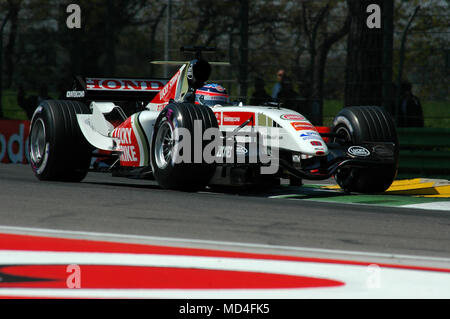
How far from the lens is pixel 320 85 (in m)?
13.4

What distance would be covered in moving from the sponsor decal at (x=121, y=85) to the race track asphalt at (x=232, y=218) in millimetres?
1840

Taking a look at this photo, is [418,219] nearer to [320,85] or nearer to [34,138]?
[34,138]

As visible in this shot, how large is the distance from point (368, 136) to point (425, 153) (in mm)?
4135

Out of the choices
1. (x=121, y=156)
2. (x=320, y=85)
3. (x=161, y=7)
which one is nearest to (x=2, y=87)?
(x=161, y=7)

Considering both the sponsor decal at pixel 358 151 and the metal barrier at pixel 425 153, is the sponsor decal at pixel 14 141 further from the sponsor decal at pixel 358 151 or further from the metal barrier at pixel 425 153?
the sponsor decal at pixel 358 151

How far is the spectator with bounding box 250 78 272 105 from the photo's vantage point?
1280cm

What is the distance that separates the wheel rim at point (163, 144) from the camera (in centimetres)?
830

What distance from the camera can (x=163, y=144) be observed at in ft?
27.6

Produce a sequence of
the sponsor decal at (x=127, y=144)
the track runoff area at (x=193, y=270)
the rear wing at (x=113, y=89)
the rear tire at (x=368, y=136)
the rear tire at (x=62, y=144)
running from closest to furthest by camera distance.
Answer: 1. the track runoff area at (x=193, y=270)
2. the rear tire at (x=368, y=136)
3. the sponsor decal at (x=127, y=144)
4. the rear tire at (x=62, y=144)
5. the rear wing at (x=113, y=89)

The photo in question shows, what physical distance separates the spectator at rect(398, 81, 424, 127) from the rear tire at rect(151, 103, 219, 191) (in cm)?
542

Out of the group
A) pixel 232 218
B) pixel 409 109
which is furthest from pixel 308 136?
pixel 409 109

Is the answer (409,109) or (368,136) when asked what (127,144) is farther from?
(409,109)

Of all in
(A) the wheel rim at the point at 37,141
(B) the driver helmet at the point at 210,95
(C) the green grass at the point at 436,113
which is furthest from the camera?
(C) the green grass at the point at 436,113
